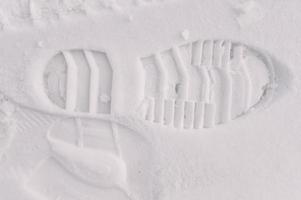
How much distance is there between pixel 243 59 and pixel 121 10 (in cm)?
28

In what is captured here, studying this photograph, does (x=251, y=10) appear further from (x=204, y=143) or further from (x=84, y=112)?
(x=84, y=112)

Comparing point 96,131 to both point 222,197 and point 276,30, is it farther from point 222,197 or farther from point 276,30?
point 276,30

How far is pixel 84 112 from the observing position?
0.93 meters

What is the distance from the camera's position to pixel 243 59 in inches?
37.2

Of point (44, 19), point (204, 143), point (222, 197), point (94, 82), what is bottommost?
point (222, 197)

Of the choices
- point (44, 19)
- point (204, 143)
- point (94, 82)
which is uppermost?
point (44, 19)

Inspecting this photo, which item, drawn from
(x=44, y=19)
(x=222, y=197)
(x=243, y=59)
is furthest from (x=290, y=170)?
(x=44, y=19)

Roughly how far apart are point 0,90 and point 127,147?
295 millimetres

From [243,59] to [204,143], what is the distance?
7.9 inches

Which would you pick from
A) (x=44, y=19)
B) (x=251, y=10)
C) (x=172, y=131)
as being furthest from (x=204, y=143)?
(x=44, y=19)

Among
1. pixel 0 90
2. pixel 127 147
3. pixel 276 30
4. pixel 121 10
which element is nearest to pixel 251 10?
pixel 276 30

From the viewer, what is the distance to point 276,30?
0.94m

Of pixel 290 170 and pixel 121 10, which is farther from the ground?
pixel 121 10

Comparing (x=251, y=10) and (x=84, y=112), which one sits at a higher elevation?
(x=251, y=10)
